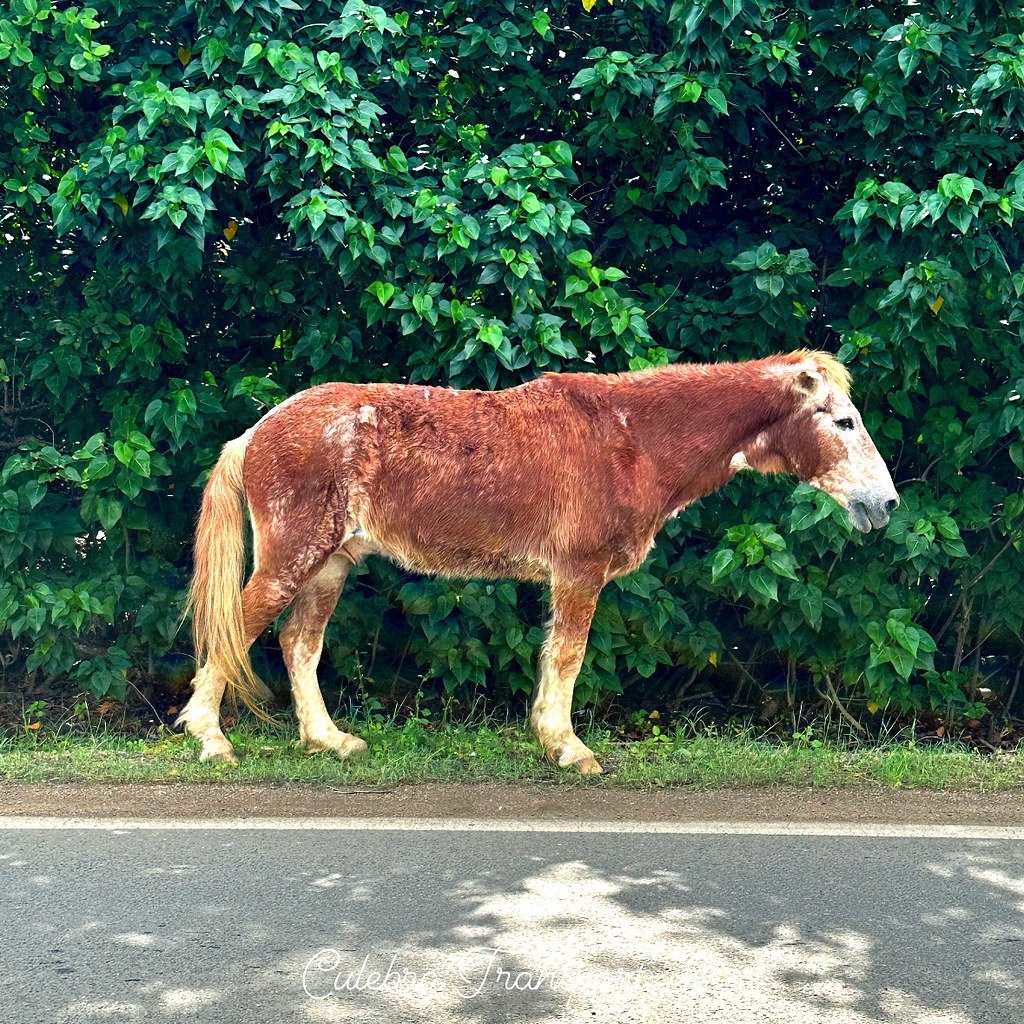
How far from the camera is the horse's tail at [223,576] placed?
18.5ft

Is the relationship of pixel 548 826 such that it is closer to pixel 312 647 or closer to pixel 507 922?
pixel 507 922

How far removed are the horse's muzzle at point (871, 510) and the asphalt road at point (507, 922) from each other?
1382mm

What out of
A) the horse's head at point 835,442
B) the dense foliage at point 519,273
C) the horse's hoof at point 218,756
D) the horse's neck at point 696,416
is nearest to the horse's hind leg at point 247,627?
the horse's hoof at point 218,756

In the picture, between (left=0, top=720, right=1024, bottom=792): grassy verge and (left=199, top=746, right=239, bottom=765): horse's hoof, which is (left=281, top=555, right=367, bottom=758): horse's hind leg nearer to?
(left=0, top=720, right=1024, bottom=792): grassy verge

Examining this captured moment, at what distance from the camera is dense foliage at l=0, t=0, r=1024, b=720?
5.76 m

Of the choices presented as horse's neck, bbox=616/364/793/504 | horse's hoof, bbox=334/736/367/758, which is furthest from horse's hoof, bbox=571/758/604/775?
horse's neck, bbox=616/364/793/504

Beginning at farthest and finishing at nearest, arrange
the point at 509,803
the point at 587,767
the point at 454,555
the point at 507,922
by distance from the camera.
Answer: the point at 454,555 → the point at 587,767 → the point at 509,803 → the point at 507,922

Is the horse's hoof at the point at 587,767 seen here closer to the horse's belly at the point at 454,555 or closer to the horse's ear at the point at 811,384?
the horse's belly at the point at 454,555

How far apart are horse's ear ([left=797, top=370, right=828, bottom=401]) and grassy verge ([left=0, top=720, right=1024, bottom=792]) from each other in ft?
5.86

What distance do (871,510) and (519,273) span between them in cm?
200

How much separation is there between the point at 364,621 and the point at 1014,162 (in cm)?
423

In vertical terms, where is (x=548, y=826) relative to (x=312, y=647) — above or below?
below

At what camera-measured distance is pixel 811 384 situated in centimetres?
554

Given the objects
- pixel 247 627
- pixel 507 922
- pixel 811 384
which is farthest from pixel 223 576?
pixel 811 384
